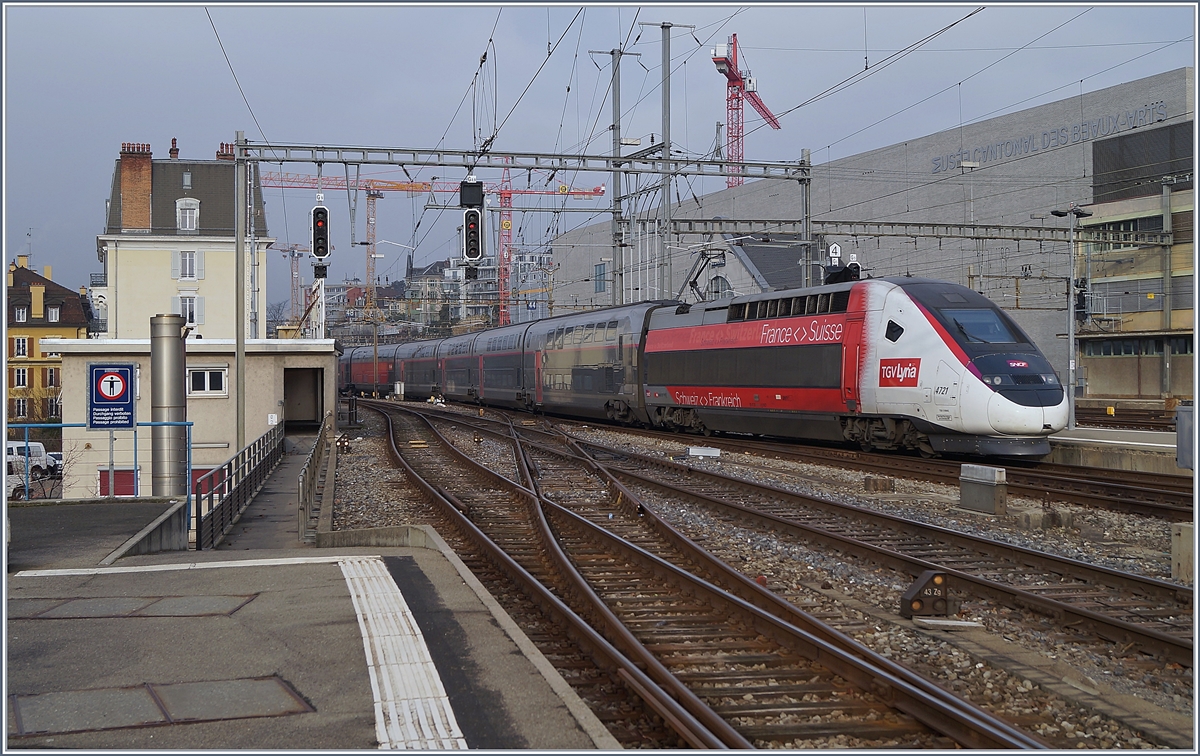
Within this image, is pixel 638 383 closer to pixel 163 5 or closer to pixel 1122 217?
pixel 163 5

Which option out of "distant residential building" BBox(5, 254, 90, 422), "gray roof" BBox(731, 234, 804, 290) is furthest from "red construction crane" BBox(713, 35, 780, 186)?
"distant residential building" BBox(5, 254, 90, 422)

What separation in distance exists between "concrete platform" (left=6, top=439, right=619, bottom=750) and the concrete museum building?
2467 cm

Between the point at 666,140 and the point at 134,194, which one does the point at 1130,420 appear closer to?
the point at 666,140

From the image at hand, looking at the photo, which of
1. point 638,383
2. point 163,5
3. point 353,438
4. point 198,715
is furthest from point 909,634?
point 353,438

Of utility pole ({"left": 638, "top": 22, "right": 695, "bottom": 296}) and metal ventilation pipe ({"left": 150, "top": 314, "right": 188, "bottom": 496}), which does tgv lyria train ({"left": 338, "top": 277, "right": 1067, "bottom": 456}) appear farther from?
metal ventilation pipe ({"left": 150, "top": 314, "right": 188, "bottom": 496})

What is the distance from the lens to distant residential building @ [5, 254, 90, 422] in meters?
60.0

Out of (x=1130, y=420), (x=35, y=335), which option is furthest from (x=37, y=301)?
(x=1130, y=420)

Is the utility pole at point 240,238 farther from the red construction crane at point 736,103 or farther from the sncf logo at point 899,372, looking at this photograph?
the red construction crane at point 736,103

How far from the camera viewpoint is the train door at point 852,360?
18.2 meters

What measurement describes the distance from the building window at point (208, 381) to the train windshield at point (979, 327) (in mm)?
23633

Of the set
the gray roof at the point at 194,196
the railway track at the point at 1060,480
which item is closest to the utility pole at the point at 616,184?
the railway track at the point at 1060,480

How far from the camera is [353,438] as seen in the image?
29859 millimetres

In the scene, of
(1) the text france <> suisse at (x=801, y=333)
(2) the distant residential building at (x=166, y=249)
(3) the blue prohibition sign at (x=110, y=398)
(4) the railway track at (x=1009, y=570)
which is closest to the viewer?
(4) the railway track at (x=1009, y=570)

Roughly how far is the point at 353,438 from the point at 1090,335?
3386 cm
